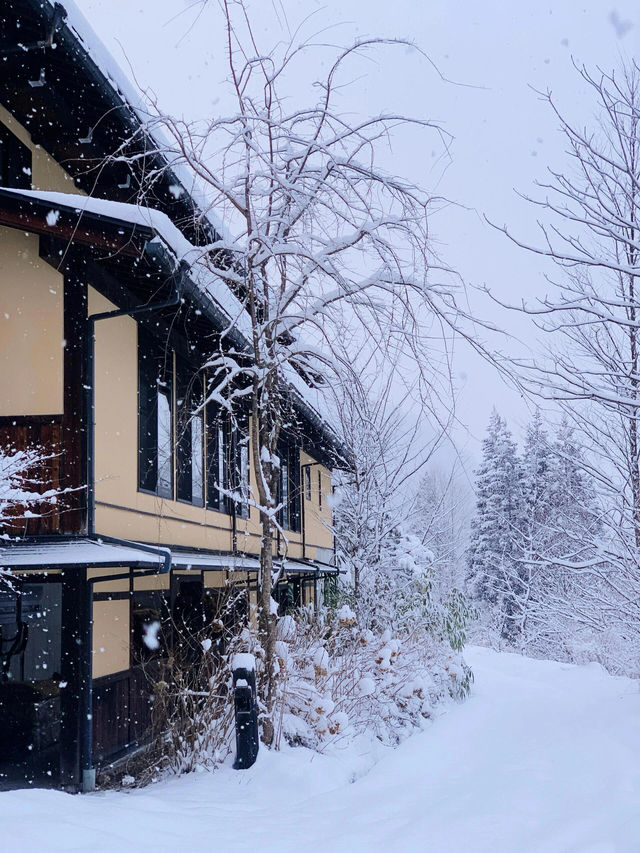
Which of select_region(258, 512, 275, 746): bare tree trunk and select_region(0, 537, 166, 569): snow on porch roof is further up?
select_region(0, 537, 166, 569): snow on porch roof

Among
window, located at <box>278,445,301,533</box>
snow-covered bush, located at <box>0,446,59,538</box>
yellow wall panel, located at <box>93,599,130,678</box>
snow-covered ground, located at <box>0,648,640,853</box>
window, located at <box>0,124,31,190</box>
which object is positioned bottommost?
snow-covered ground, located at <box>0,648,640,853</box>

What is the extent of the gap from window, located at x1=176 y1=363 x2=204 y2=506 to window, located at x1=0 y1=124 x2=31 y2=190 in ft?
11.7

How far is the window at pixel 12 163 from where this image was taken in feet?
27.2

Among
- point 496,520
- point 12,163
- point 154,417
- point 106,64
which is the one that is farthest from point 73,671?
point 496,520

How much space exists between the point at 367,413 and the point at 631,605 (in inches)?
325

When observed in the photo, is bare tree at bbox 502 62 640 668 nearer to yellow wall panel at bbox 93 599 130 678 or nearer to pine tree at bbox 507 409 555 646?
yellow wall panel at bbox 93 599 130 678

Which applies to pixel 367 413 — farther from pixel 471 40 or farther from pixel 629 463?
pixel 629 463

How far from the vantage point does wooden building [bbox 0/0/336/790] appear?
7.42 metres

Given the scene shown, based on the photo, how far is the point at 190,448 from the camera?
11.9 meters

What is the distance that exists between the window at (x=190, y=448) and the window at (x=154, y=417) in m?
0.20

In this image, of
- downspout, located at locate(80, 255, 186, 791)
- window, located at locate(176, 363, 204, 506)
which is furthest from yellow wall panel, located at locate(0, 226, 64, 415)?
window, located at locate(176, 363, 204, 506)

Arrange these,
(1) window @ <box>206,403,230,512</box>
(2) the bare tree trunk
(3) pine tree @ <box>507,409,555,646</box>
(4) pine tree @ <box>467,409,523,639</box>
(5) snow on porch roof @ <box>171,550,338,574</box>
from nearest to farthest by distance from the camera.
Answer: (2) the bare tree trunk, (5) snow on porch roof @ <box>171,550,338,574</box>, (1) window @ <box>206,403,230,512</box>, (3) pine tree @ <box>507,409,555,646</box>, (4) pine tree @ <box>467,409,523,639</box>

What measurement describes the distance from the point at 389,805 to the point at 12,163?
6.96 m

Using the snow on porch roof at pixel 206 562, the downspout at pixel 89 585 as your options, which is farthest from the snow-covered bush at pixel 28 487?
the snow on porch roof at pixel 206 562
